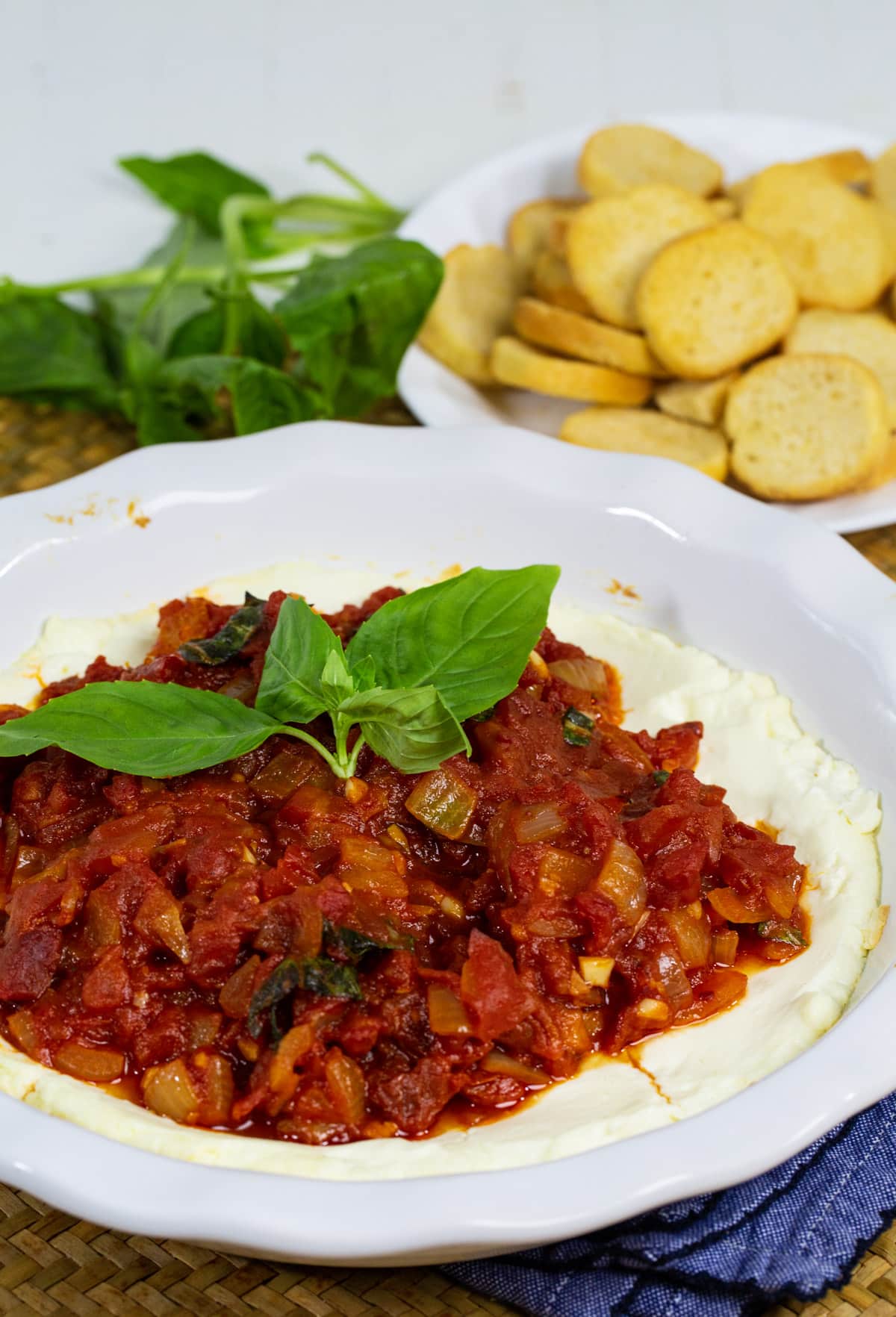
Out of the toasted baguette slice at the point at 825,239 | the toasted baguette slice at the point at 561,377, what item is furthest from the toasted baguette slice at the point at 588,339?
the toasted baguette slice at the point at 825,239

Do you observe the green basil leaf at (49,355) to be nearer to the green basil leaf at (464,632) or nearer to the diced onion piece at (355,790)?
the green basil leaf at (464,632)

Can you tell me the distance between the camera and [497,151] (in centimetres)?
849

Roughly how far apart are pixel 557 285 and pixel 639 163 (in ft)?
3.26

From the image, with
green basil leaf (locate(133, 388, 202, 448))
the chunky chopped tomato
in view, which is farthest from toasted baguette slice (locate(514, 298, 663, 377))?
the chunky chopped tomato

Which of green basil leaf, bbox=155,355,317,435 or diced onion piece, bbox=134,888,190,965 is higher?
green basil leaf, bbox=155,355,317,435

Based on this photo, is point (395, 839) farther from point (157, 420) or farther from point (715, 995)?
point (157, 420)

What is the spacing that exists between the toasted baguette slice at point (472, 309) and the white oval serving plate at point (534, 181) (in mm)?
77

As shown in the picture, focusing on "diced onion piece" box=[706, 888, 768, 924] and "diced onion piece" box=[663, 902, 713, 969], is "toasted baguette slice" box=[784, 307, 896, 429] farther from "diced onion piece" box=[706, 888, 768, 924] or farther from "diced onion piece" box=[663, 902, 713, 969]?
"diced onion piece" box=[663, 902, 713, 969]

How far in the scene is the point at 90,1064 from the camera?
12.4ft

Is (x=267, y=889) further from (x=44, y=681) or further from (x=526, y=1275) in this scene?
(x=44, y=681)

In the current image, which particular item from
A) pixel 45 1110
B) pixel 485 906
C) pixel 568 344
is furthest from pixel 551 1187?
pixel 568 344

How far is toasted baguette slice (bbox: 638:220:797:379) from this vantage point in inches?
255

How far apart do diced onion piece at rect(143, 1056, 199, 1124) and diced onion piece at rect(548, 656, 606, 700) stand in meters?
1.84

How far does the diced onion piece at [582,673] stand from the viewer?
486 cm
